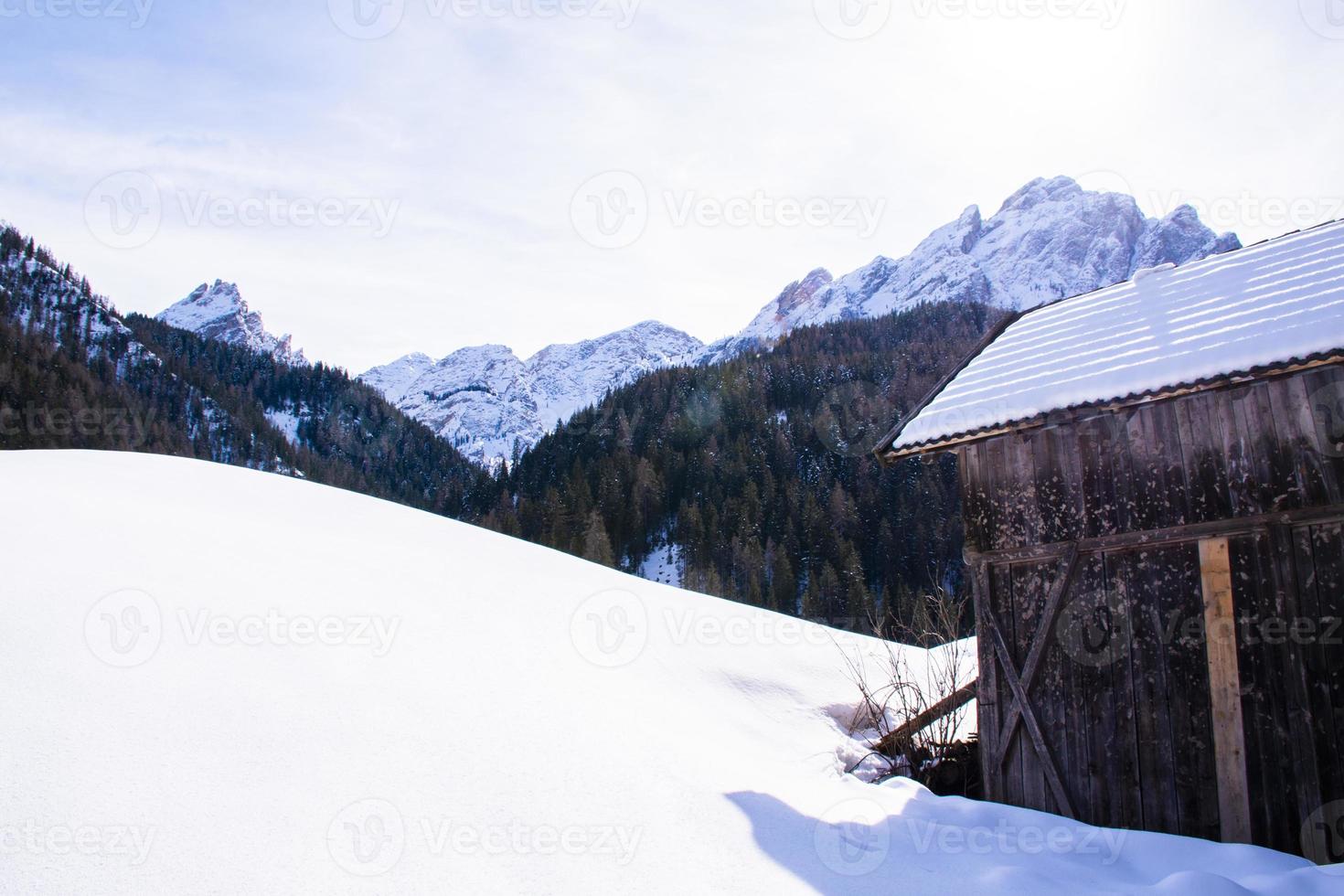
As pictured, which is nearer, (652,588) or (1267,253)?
(1267,253)

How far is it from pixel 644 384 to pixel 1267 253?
328 feet

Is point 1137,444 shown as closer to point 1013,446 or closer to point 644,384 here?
point 1013,446

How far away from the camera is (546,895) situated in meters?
4.44

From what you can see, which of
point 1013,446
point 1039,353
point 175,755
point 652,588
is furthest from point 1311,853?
point 652,588
